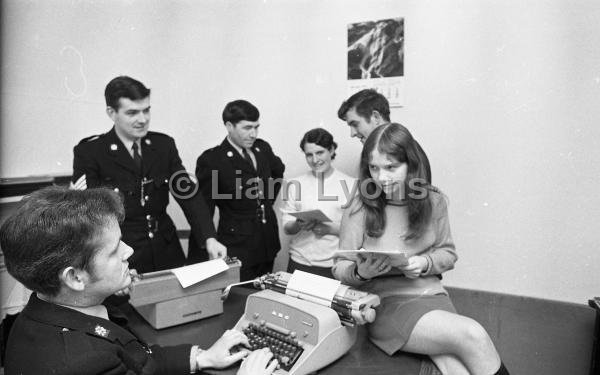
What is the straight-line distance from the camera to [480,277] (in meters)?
2.31

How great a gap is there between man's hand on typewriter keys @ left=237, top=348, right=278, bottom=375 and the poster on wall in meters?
1.72

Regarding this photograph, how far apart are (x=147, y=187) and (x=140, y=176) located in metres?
0.06

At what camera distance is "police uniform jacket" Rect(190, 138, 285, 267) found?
7.49 ft

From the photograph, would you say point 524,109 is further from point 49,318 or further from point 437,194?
point 49,318

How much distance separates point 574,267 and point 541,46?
1.11 meters

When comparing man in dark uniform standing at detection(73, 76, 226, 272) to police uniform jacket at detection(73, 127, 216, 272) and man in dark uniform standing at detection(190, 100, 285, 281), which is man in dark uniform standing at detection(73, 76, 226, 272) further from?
man in dark uniform standing at detection(190, 100, 285, 281)

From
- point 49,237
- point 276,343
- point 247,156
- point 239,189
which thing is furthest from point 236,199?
point 49,237

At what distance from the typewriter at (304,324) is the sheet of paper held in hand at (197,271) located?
0.61ft

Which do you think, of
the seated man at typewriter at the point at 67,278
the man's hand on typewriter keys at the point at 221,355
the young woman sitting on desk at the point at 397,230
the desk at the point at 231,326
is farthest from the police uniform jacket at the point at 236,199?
the seated man at typewriter at the point at 67,278

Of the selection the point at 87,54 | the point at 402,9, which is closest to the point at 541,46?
the point at 402,9

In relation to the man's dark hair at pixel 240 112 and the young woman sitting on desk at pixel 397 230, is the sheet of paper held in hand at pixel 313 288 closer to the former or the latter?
the young woman sitting on desk at pixel 397 230

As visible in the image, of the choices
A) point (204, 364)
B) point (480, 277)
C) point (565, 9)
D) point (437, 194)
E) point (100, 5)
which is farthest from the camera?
point (100, 5)

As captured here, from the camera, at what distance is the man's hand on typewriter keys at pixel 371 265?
1.24 metres

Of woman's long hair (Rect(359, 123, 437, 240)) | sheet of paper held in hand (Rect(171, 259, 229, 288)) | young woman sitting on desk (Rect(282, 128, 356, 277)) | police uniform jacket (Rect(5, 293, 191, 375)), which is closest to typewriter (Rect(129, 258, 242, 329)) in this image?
sheet of paper held in hand (Rect(171, 259, 229, 288))
